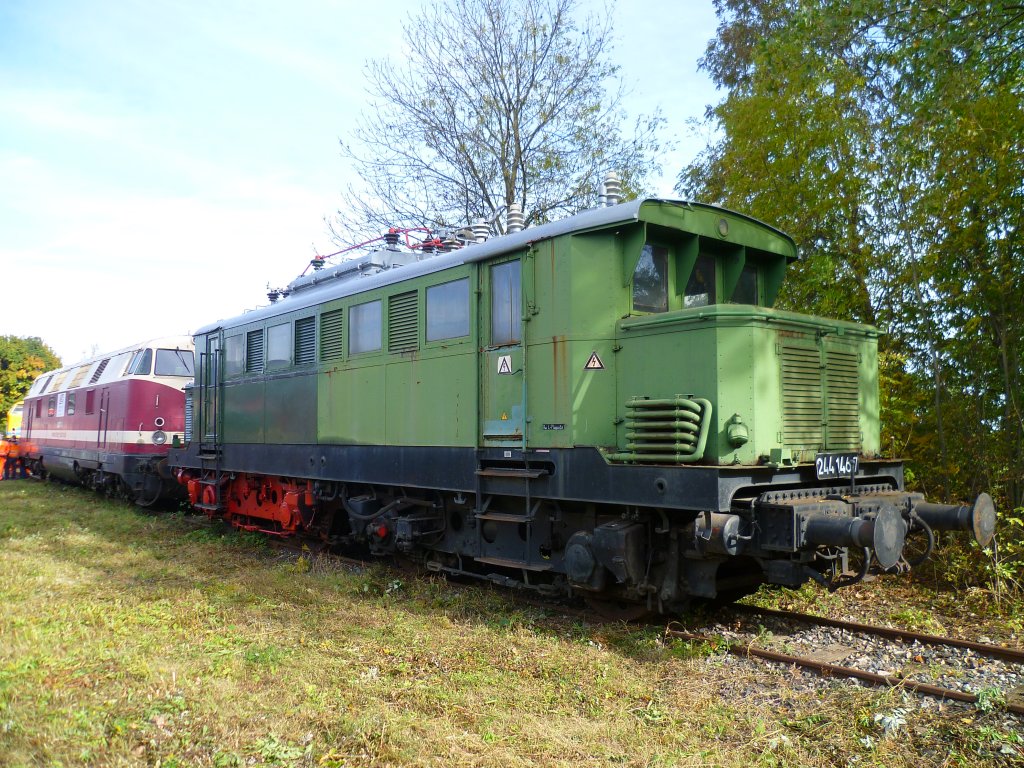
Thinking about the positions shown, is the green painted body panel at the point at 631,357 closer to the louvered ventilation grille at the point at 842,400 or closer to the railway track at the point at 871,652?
the louvered ventilation grille at the point at 842,400

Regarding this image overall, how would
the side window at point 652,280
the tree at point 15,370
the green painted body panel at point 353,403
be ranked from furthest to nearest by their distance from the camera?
the tree at point 15,370, the green painted body panel at point 353,403, the side window at point 652,280

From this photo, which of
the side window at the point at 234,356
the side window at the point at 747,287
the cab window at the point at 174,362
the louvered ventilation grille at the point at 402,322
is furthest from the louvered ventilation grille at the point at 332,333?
the cab window at the point at 174,362

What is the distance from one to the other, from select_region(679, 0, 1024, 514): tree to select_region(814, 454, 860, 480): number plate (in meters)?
3.03

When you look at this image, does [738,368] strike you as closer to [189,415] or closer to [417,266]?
[417,266]

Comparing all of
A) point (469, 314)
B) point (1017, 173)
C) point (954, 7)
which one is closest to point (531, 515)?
point (469, 314)

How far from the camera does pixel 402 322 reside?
29.0 feet

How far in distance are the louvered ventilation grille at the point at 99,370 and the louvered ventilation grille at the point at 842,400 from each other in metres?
16.7

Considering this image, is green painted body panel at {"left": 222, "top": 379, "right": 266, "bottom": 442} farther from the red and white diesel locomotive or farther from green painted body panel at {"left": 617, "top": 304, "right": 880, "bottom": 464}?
green painted body panel at {"left": 617, "top": 304, "right": 880, "bottom": 464}

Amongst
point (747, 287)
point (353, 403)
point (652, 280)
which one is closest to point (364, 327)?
point (353, 403)

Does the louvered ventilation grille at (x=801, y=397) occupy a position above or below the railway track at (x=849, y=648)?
above

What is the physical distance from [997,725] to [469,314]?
17.7 ft

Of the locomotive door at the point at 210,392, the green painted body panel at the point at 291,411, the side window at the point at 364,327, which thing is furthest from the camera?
the locomotive door at the point at 210,392

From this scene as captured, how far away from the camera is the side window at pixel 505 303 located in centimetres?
738

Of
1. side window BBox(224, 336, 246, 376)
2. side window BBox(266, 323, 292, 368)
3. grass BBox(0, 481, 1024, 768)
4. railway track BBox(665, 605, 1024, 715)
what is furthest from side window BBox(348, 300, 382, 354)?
railway track BBox(665, 605, 1024, 715)
